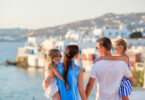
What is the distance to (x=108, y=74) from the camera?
6.48ft

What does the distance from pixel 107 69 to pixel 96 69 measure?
7 cm

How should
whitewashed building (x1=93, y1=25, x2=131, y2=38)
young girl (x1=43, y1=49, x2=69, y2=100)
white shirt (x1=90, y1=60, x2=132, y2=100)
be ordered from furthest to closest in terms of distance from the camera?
whitewashed building (x1=93, y1=25, x2=131, y2=38), young girl (x1=43, y1=49, x2=69, y2=100), white shirt (x1=90, y1=60, x2=132, y2=100)

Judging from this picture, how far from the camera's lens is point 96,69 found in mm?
1973

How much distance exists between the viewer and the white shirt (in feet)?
6.47

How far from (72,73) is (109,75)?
0.76 ft

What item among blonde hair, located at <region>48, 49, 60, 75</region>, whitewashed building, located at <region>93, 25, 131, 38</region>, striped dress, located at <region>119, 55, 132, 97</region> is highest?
whitewashed building, located at <region>93, 25, 131, 38</region>

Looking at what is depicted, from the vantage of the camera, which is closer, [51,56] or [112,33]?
[51,56]

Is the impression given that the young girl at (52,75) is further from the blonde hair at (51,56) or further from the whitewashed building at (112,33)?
the whitewashed building at (112,33)

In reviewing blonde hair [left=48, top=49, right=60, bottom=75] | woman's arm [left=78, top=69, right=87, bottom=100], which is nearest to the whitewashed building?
blonde hair [left=48, top=49, right=60, bottom=75]

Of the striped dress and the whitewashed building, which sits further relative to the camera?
the whitewashed building

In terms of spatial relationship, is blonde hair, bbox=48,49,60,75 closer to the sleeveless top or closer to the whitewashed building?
the sleeveless top

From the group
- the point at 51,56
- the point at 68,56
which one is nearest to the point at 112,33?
the point at 51,56

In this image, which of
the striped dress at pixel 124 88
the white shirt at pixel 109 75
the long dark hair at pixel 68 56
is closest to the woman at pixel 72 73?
the long dark hair at pixel 68 56

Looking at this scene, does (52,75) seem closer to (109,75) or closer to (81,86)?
(81,86)
